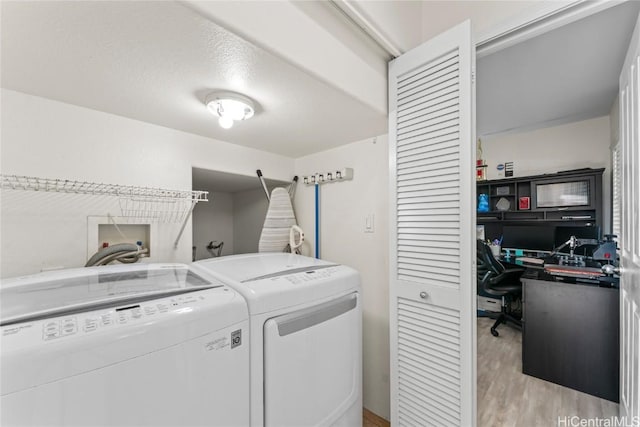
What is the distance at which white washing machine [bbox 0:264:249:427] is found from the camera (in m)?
0.57

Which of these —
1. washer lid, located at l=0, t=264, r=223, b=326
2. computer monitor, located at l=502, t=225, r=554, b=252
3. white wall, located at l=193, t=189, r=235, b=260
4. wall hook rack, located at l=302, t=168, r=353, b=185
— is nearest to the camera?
washer lid, located at l=0, t=264, r=223, b=326

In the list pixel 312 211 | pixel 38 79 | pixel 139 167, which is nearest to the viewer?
pixel 38 79

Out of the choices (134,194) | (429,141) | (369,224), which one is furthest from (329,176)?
(134,194)

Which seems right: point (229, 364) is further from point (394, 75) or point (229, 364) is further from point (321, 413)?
point (394, 75)

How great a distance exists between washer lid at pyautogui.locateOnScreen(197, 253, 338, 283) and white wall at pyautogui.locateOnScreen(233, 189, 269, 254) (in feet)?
3.58

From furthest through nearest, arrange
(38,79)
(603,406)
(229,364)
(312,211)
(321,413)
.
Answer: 1. (312,211)
2. (603,406)
3. (321,413)
4. (38,79)
5. (229,364)

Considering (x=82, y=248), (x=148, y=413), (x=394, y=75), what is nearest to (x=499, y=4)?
(x=394, y=75)

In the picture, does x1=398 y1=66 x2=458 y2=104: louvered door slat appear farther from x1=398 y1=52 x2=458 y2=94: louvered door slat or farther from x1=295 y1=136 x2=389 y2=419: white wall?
x1=295 y1=136 x2=389 y2=419: white wall

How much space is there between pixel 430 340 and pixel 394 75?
1.38m

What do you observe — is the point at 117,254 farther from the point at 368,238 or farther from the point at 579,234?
the point at 579,234

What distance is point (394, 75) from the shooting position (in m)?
1.45

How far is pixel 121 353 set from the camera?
0.66m

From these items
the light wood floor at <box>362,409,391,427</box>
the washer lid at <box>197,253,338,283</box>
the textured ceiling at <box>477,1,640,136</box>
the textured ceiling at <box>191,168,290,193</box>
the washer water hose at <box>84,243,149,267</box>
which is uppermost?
the textured ceiling at <box>477,1,640,136</box>

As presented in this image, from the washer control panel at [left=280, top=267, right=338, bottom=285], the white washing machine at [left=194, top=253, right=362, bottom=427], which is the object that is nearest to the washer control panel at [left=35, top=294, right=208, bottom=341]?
the white washing machine at [left=194, top=253, right=362, bottom=427]
